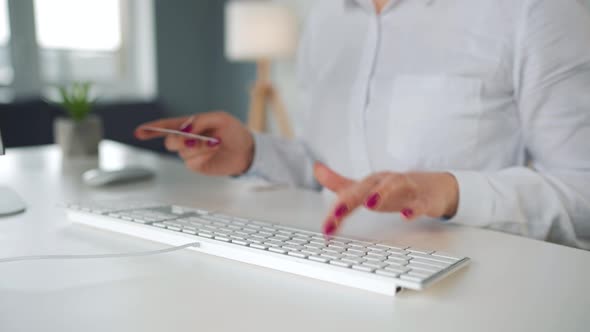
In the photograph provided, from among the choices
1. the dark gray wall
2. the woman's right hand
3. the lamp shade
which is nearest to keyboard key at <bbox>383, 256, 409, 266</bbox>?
the woman's right hand

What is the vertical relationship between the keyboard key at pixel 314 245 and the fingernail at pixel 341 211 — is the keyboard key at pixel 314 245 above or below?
below

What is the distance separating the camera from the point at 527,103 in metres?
0.75

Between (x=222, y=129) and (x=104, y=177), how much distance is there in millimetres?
247

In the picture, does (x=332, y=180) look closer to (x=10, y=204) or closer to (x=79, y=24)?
(x=10, y=204)

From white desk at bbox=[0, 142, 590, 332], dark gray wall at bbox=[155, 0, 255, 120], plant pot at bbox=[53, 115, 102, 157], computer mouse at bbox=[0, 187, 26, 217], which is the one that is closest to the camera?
white desk at bbox=[0, 142, 590, 332]

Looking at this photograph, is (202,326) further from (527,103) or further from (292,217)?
(527,103)

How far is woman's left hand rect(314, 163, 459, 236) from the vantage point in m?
0.55

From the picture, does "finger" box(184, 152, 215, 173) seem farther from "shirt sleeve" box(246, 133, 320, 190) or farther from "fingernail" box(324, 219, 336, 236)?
"fingernail" box(324, 219, 336, 236)

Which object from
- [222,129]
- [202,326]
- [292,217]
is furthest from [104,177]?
[202,326]

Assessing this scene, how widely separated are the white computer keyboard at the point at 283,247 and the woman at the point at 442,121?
5 centimetres

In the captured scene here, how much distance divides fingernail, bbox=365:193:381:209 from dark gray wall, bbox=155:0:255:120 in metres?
3.07

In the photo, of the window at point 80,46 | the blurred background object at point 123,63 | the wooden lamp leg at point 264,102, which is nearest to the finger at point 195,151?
the blurred background object at point 123,63

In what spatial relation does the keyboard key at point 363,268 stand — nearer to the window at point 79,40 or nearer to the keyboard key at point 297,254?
the keyboard key at point 297,254

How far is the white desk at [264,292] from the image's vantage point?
0.40 metres
